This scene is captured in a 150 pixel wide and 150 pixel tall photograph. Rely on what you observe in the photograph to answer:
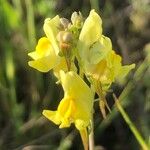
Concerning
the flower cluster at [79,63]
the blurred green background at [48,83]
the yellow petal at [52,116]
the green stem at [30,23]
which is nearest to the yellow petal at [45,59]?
the flower cluster at [79,63]

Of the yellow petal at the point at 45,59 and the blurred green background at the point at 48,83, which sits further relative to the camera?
the blurred green background at the point at 48,83

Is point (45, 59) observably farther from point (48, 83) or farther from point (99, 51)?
point (48, 83)

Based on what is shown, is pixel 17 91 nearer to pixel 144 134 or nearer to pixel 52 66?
pixel 144 134

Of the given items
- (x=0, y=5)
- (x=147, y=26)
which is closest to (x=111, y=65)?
(x=0, y=5)

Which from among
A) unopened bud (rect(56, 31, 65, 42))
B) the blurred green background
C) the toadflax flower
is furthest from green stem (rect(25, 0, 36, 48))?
unopened bud (rect(56, 31, 65, 42))

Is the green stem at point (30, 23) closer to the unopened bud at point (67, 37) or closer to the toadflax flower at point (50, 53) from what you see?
the toadflax flower at point (50, 53)

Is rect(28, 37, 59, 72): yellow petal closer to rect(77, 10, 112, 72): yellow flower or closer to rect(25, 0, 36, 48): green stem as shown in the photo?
rect(77, 10, 112, 72): yellow flower

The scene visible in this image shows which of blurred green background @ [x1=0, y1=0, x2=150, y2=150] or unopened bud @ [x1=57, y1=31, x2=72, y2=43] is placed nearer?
unopened bud @ [x1=57, y1=31, x2=72, y2=43]

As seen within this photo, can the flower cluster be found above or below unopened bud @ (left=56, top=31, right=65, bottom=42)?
below
